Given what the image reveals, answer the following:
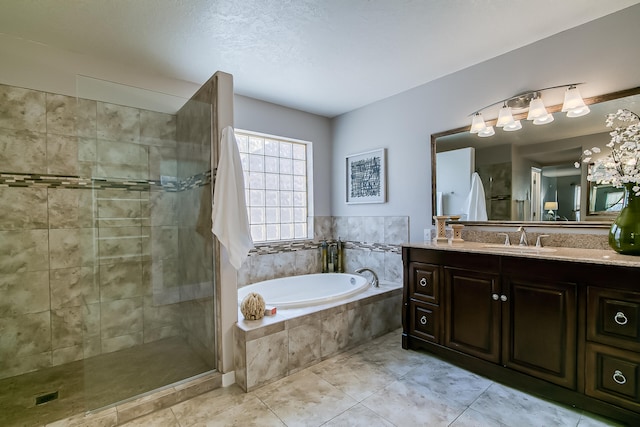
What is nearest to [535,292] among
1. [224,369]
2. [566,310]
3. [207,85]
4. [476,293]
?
[566,310]

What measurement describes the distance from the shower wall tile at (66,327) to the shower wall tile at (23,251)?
390 millimetres

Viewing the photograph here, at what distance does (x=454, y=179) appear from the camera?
9.18 feet

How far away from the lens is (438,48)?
91.0 inches

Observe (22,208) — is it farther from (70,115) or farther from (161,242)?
(161,242)

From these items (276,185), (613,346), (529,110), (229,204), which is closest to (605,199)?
(529,110)

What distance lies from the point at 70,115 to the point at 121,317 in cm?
173

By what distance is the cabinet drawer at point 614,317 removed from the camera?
151 centimetres

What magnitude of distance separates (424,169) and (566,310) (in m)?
1.71

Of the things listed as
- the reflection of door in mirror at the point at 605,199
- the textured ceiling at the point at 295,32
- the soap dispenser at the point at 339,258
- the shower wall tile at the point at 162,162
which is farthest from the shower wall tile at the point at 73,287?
the reflection of door in mirror at the point at 605,199

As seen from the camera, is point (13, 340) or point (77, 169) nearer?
point (13, 340)

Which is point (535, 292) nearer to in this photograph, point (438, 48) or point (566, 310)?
point (566, 310)

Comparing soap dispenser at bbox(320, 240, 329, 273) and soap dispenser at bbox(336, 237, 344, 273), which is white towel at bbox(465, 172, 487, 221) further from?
soap dispenser at bbox(320, 240, 329, 273)

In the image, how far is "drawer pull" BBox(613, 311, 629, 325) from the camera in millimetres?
1535

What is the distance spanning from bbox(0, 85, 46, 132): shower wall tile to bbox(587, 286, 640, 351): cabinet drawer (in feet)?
13.0
